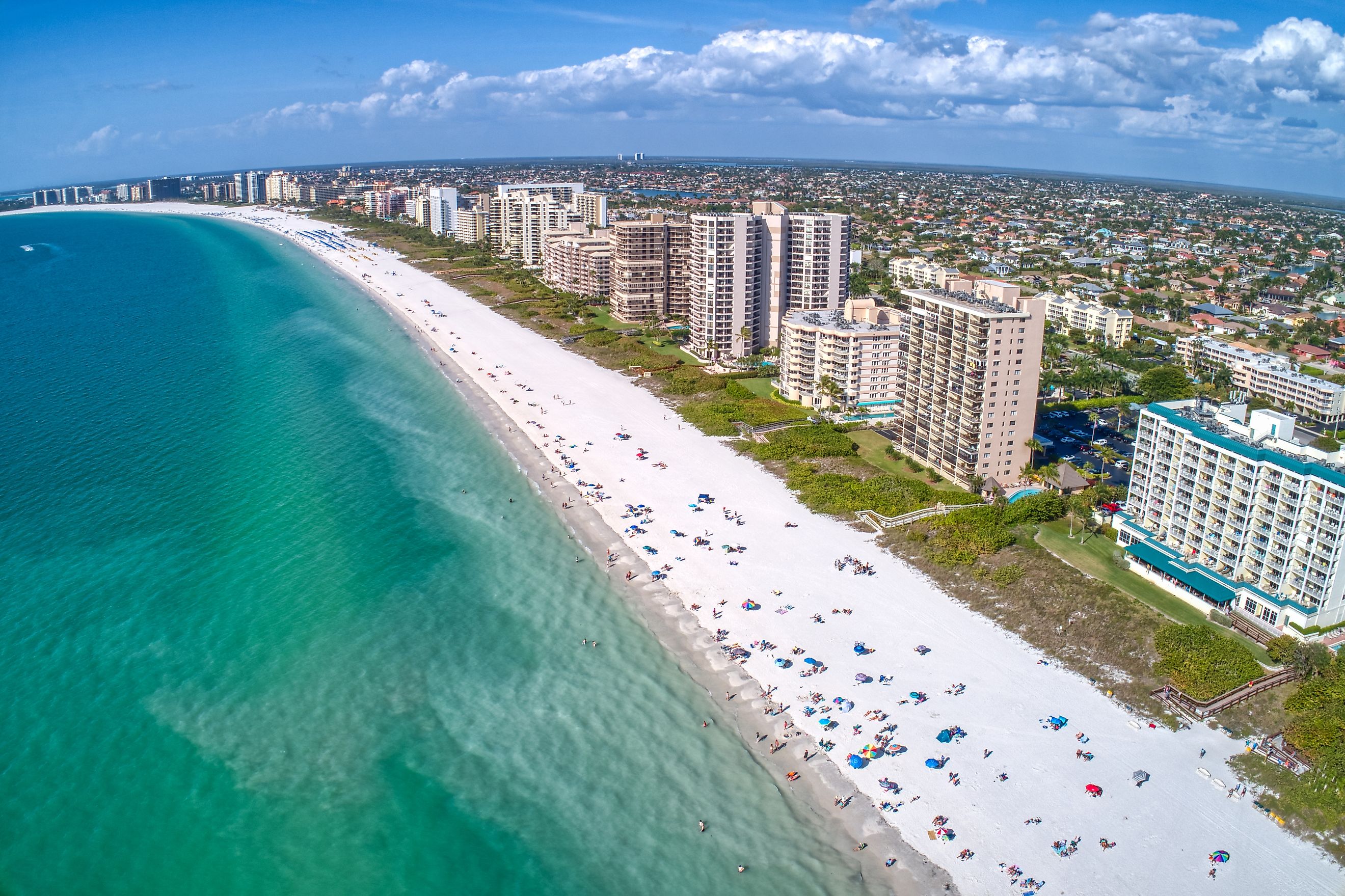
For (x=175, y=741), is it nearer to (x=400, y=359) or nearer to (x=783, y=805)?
(x=783, y=805)

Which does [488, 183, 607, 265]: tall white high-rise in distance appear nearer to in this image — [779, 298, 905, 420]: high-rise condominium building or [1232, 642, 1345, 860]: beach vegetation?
[779, 298, 905, 420]: high-rise condominium building

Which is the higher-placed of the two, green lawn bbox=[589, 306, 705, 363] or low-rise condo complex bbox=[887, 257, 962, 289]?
low-rise condo complex bbox=[887, 257, 962, 289]

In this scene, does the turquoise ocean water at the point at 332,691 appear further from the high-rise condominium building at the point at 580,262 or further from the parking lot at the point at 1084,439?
the high-rise condominium building at the point at 580,262

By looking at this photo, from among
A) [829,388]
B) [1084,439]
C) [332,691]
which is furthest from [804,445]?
[332,691]

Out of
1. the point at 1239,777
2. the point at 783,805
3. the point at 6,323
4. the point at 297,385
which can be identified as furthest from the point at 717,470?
the point at 6,323

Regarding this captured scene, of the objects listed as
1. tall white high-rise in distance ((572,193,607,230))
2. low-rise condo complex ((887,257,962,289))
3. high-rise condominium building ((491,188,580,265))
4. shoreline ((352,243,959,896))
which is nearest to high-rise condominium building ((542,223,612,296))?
high-rise condominium building ((491,188,580,265))

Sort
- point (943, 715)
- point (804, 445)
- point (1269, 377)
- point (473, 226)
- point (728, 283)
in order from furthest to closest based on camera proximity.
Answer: point (473, 226), point (728, 283), point (1269, 377), point (804, 445), point (943, 715)

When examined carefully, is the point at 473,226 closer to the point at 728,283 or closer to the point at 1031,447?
the point at 728,283
